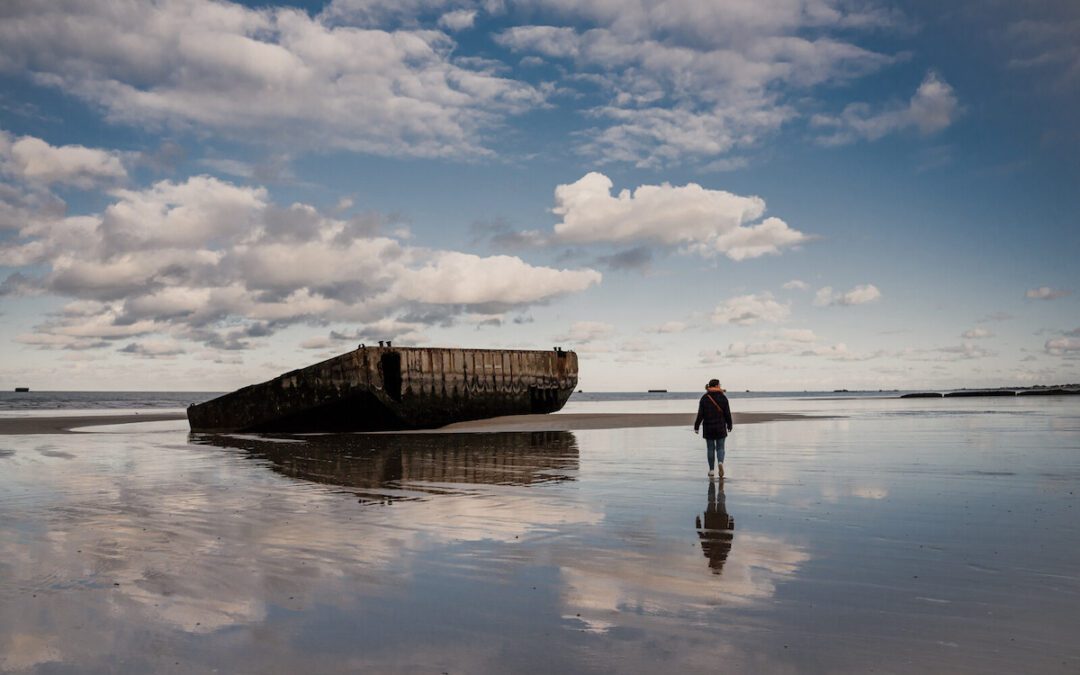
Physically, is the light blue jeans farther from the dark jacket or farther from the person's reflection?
the person's reflection

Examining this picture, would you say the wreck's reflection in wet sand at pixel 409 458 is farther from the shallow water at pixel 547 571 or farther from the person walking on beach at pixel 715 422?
the person walking on beach at pixel 715 422

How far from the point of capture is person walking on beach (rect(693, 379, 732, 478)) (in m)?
11.9

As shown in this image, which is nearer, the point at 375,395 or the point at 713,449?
the point at 713,449

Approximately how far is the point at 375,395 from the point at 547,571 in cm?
1934

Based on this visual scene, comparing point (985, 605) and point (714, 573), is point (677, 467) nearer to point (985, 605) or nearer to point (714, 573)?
point (714, 573)

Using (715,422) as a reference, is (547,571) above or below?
below

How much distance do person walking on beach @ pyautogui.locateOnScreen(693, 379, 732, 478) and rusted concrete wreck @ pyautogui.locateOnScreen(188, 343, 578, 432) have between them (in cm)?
1416

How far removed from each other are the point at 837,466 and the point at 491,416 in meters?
16.6

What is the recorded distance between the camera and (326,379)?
24.0 m

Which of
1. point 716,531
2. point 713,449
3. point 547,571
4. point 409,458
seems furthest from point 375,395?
point 547,571

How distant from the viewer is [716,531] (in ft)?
24.0

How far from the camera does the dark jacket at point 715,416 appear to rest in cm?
1198

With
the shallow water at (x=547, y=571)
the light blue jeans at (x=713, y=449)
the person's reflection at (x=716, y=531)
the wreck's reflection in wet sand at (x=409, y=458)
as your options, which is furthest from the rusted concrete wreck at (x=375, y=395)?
the person's reflection at (x=716, y=531)

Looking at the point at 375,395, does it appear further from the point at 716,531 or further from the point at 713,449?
the point at 716,531
